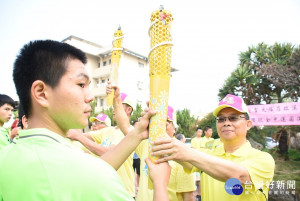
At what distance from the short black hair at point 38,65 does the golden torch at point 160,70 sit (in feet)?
2.23

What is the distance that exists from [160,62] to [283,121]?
881 centimetres

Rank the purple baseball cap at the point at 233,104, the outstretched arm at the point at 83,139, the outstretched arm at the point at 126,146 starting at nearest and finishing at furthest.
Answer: the outstretched arm at the point at 126,146 < the purple baseball cap at the point at 233,104 < the outstretched arm at the point at 83,139

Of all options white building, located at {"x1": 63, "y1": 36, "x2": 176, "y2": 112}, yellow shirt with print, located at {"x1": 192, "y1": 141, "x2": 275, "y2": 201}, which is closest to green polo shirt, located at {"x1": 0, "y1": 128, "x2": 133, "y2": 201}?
yellow shirt with print, located at {"x1": 192, "y1": 141, "x2": 275, "y2": 201}

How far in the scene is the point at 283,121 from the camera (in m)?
8.55

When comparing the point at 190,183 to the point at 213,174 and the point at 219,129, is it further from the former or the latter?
the point at 213,174

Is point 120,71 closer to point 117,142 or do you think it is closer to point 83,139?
point 117,142

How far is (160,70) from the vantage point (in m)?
1.64

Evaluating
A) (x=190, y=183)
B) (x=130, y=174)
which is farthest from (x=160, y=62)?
(x=130, y=174)

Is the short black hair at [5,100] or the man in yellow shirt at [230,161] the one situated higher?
the short black hair at [5,100]

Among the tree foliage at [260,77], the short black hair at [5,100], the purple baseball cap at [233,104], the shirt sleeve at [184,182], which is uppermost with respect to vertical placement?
the tree foliage at [260,77]

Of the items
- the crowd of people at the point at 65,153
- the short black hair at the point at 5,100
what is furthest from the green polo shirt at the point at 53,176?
the short black hair at the point at 5,100

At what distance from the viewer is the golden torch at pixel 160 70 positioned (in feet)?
5.36

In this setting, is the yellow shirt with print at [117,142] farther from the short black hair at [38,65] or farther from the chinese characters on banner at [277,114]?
the chinese characters on banner at [277,114]

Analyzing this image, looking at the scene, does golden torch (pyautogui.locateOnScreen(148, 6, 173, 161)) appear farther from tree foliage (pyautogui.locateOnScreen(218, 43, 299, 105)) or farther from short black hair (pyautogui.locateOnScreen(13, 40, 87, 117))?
tree foliage (pyautogui.locateOnScreen(218, 43, 299, 105))
